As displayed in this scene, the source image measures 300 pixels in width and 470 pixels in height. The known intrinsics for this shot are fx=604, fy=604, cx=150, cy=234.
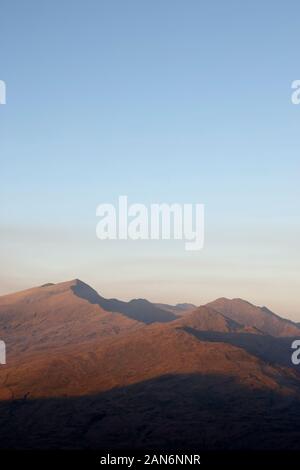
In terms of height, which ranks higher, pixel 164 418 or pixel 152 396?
pixel 152 396

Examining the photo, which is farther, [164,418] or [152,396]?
[152,396]

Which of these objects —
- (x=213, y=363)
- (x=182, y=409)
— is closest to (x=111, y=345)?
(x=213, y=363)

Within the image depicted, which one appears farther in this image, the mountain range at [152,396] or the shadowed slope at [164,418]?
the mountain range at [152,396]

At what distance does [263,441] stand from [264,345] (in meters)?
84.7

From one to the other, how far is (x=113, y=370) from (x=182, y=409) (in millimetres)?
32336

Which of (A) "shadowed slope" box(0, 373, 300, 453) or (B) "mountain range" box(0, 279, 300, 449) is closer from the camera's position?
(A) "shadowed slope" box(0, 373, 300, 453)

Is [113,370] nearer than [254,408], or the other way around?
[254,408]
